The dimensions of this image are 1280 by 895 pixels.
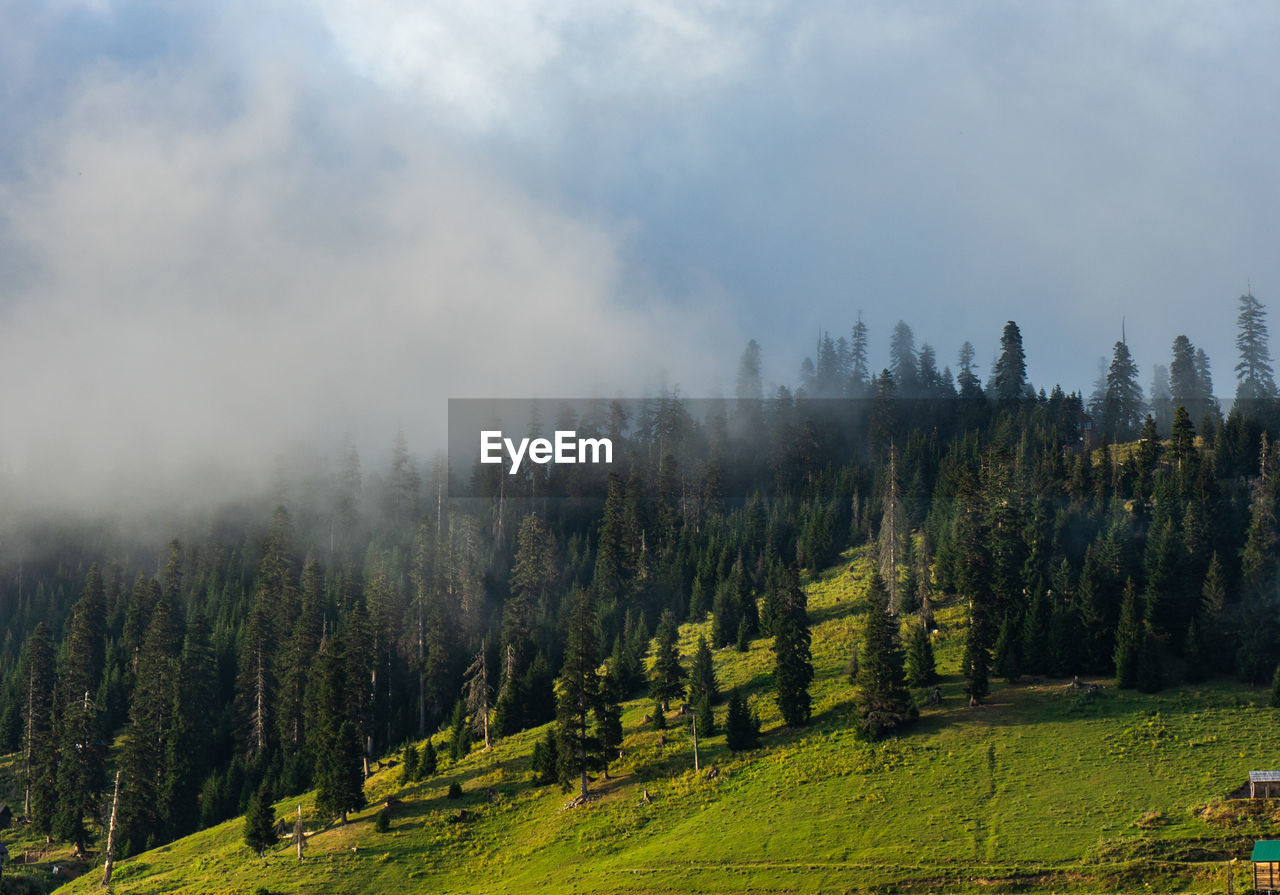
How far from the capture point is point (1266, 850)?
178 ft

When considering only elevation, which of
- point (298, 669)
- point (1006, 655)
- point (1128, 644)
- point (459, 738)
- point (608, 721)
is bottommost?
point (459, 738)

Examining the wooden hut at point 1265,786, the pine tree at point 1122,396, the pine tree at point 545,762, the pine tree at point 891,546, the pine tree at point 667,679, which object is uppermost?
the pine tree at point 1122,396

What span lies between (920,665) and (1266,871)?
32429mm

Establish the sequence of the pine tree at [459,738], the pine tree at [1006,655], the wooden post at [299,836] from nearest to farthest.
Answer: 1. the wooden post at [299,836]
2. the pine tree at [1006,655]
3. the pine tree at [459,738]

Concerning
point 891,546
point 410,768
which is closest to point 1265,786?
point 891,546

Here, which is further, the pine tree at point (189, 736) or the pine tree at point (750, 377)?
the pine tree at point (750, 377)

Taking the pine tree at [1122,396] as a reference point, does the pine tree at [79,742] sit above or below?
below

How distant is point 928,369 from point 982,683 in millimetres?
103436

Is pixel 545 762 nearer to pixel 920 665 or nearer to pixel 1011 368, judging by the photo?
pixel 920 665

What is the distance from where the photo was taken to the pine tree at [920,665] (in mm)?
84000

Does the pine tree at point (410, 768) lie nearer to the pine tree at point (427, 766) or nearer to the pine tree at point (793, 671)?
the pine tree at point (427, 766)

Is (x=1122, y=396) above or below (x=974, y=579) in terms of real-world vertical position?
above

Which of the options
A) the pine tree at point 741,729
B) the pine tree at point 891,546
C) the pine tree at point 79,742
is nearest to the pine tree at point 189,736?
the pine tree at point 79,742

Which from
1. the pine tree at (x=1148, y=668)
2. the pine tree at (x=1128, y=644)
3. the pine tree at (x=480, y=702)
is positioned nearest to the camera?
the pine tree at (x=1148, y=668)
